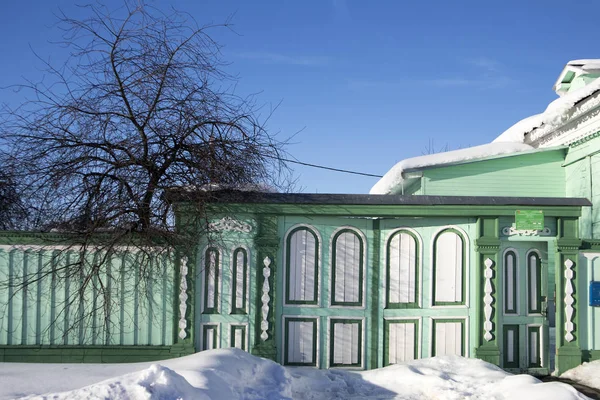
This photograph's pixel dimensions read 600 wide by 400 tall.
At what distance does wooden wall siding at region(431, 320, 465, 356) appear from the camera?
302 inches

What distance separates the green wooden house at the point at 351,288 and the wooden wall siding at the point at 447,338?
1 cm

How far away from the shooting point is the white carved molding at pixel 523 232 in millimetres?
7676

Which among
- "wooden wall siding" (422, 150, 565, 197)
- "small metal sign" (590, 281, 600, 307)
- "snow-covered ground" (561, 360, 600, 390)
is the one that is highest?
"wooden wall siding" (422, 150, 565, 197)

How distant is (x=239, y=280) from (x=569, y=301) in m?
4.28

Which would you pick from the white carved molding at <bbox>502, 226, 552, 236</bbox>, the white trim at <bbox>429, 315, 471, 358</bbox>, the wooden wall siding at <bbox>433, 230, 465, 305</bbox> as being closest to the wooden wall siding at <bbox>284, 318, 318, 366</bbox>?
the white trim at <bbox>429, 315, 471, 358</bbox>

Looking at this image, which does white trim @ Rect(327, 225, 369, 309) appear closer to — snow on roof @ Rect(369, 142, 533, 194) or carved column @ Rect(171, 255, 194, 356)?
carved column @ Rect(171, 255, 194, 356)

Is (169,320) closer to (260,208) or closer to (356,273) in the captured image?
(260,208)

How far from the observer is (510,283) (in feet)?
25.7

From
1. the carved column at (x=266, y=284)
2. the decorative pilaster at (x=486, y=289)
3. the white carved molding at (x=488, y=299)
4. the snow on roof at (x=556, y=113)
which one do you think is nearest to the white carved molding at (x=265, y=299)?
the carved column at (x=266, y=284)

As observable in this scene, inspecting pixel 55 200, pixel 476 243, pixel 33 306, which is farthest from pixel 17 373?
pixel 476 243

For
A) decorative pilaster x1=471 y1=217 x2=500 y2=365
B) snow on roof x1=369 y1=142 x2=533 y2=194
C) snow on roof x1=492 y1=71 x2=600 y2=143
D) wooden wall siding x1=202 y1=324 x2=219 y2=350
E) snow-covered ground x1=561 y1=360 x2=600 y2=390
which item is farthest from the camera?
snow on roof x1=369 y1=142 x2=533 y2=194

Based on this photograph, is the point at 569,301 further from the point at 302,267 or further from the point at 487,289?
the point at 302,267

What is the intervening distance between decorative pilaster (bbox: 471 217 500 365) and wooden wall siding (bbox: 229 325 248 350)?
9.77ft

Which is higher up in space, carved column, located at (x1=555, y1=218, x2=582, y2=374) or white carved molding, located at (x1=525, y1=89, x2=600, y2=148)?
white carved molding, located at (x1=525, y1=89, x2=600, y2=148)
